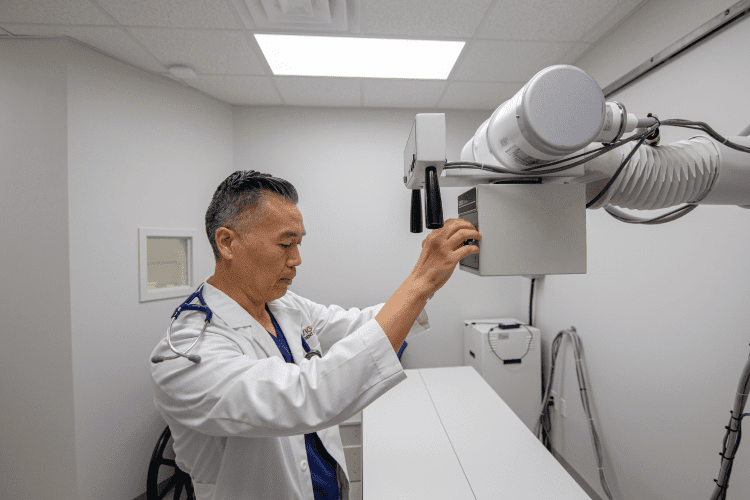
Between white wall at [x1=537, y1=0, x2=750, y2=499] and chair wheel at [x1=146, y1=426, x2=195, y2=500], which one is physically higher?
white wall at [x1=537, y1=0, x2=750, y2=499]

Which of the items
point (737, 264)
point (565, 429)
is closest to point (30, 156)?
point (737, 264)

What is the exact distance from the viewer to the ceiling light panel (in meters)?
1.70

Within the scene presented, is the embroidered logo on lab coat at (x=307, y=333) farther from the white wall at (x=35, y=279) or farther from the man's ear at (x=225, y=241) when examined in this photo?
the white wall at (x=35, y=279)

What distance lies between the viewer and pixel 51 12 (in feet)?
4.71

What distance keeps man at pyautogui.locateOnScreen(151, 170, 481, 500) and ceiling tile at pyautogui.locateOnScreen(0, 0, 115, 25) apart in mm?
1338

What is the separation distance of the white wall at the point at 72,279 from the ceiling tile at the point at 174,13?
47 cm

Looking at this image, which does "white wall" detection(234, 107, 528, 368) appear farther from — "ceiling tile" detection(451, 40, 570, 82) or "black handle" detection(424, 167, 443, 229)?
"black handle" detection(424, 167, 443, 229)

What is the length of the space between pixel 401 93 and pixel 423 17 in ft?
2.52

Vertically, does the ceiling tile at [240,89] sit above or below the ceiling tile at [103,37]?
above

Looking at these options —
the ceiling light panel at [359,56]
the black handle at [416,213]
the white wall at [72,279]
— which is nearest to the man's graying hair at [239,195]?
the black handle at [416,213]

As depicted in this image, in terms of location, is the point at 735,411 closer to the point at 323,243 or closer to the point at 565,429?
the point at 565,429

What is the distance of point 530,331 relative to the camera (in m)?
2.29

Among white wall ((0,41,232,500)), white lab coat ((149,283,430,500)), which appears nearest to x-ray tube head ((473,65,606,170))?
white lab coat ((149,283,430,500))

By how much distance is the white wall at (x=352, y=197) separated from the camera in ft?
8.27
